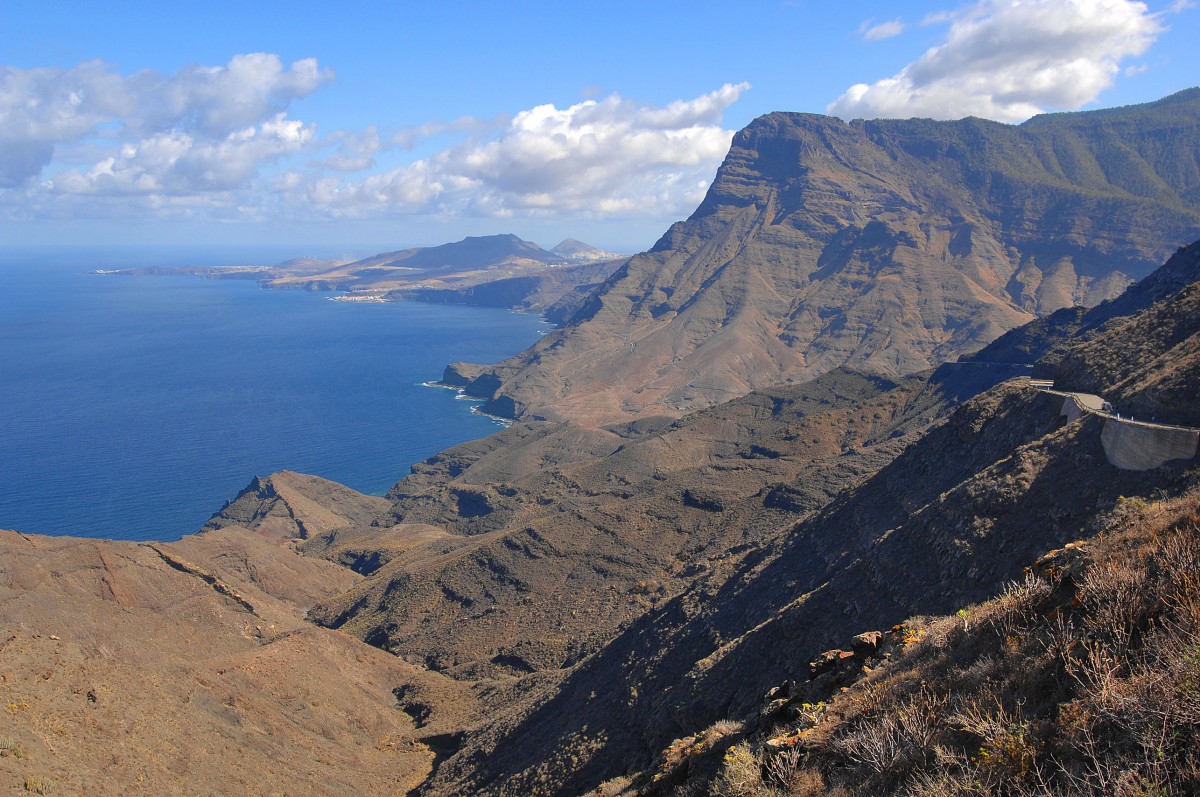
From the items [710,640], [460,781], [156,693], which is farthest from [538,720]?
[156,693]

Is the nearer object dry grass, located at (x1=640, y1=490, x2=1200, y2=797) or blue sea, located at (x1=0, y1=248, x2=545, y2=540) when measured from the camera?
dry grass, located at (x1=640, y1=490, x2=1200, y2=797)

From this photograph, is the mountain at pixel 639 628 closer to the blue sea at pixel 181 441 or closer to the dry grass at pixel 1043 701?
the dry grass at pixel 1043 701

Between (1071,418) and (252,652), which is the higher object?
(1071,418)

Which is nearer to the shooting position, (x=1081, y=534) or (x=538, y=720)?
(x=1081, y=534)

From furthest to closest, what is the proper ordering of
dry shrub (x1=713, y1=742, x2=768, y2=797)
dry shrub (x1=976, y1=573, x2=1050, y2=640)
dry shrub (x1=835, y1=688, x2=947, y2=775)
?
1. dry shrub (x1=713, y1=742, x2=768, y2=797)
2. dry shrub (x1=976, y1=573, x2=1050, y2=640)
3. dry shrub (x1=835, y1=688, x2=947, y2=775)

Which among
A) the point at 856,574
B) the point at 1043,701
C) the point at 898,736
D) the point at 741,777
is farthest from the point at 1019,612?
the point at 856,574

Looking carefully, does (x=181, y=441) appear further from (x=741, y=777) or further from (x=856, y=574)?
(x=741, y=777)

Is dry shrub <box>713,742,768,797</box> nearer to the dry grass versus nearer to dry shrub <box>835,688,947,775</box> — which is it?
the dry grass

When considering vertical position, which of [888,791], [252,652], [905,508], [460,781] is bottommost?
[460,781]

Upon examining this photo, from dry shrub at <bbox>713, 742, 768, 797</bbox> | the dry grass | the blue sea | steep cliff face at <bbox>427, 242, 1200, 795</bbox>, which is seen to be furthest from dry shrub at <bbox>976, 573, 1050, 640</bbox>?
the blue sea

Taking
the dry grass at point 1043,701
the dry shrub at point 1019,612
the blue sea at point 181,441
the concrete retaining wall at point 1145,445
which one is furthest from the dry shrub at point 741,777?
the blue sea at point 181,441

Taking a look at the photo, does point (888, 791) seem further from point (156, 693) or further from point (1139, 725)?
point (156, 693)
